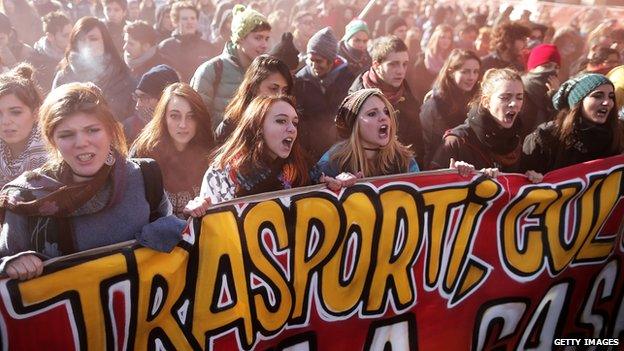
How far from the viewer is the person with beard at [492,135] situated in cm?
335

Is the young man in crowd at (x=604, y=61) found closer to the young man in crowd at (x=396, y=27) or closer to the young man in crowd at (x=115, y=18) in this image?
the young man in crowd at (x=396, y=27)

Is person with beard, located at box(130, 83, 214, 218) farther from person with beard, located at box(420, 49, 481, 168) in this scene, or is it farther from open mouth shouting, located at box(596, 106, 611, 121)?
open mouth shouting, located at box(596, 106, 611, 121)

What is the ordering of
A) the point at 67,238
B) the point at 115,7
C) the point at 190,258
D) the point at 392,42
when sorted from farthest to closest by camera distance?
the point at 115,7, the point at 392,42, the point at 190,258, the point at 67,238

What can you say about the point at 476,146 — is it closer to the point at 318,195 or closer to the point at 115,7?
the point at 318,195

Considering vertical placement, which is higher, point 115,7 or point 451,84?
point 115,7

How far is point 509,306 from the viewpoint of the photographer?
3008 millimetres

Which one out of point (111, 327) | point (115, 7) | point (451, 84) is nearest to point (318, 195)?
point (111, 327)

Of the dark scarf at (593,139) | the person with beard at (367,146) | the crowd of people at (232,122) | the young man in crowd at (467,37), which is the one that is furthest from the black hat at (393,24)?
the person with beard at (367,146)

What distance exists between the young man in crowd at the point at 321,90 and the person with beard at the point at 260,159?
1.27 meters

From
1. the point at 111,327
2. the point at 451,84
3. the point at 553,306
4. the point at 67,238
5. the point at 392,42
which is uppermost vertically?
the point at 392,42

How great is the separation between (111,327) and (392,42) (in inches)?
110

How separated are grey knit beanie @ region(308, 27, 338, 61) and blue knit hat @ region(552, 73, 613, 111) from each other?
1699 millimetres

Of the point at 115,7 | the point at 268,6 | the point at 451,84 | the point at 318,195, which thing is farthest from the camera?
the point at 268,6

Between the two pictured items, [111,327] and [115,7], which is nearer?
[111,327]
